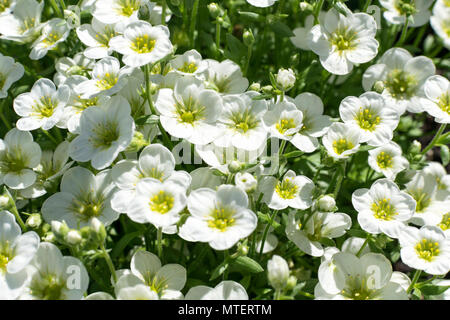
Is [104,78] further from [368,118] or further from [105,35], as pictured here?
[368,118]

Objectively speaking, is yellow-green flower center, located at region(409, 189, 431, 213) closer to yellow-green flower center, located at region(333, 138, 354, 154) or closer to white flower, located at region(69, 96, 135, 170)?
yellow-green flower center, located at region(333, 138, 354, 154)

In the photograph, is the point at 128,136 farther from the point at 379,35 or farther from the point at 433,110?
the point at 379,35

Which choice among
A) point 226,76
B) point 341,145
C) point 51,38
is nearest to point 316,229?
point 341,145

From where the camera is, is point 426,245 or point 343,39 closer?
point 426,245

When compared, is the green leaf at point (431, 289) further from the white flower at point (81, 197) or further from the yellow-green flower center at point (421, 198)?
the white flower at point (81, 197)

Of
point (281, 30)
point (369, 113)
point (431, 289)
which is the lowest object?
point (431, 289)

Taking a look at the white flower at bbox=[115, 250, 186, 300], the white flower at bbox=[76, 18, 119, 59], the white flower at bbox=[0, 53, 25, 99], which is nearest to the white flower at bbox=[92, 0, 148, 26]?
the white flower at bbox=[76, 18, 119, 59]

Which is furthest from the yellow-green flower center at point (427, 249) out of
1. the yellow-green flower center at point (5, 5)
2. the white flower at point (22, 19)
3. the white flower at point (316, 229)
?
the yellow-green flower center at point (5, 5)
